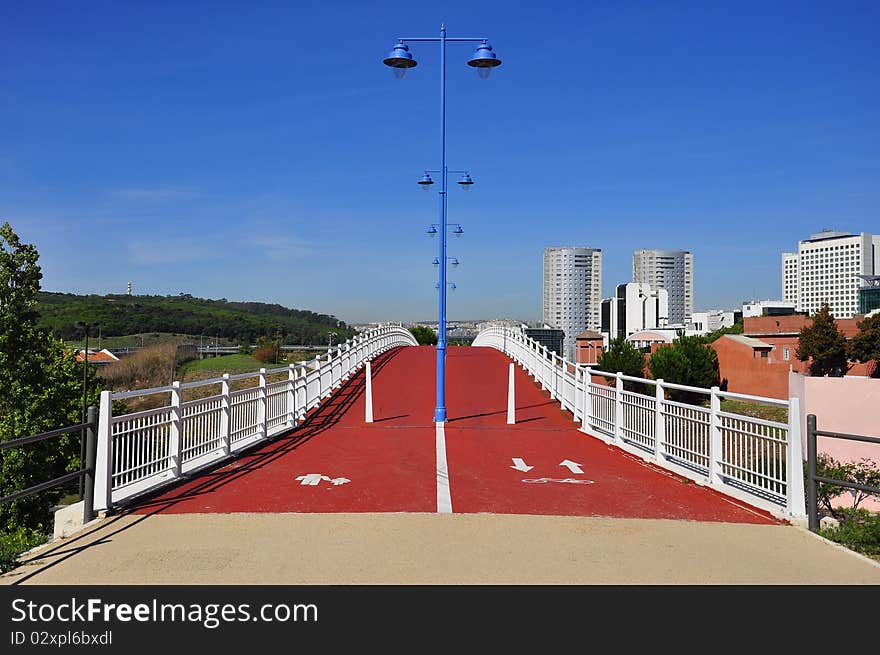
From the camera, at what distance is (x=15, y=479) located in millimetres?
34438

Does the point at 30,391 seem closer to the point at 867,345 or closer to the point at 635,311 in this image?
the point at 867,345

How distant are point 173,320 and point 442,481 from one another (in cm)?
13955

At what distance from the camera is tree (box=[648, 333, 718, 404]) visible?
5947cm

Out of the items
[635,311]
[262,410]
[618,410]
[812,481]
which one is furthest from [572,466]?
[635,311]

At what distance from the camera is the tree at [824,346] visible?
60.0 m

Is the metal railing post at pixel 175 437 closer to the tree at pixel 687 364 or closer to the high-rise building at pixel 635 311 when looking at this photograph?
the tree at pixel 687 364

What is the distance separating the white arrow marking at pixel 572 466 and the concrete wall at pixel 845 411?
13.1 metres

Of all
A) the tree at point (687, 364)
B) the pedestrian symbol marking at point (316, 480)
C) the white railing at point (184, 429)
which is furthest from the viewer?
the tree at point (687, 364)

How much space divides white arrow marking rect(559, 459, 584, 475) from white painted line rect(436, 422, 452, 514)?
1.95 m

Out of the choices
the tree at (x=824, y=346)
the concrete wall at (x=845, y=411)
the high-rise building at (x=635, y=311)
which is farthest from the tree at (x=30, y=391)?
the high-rise building at (x=635, y=311)

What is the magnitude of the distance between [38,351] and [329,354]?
34443 millimetres

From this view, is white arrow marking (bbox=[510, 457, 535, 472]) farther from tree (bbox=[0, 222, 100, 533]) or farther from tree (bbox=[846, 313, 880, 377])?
tree (bbox=[846, 313, 880, 377])
